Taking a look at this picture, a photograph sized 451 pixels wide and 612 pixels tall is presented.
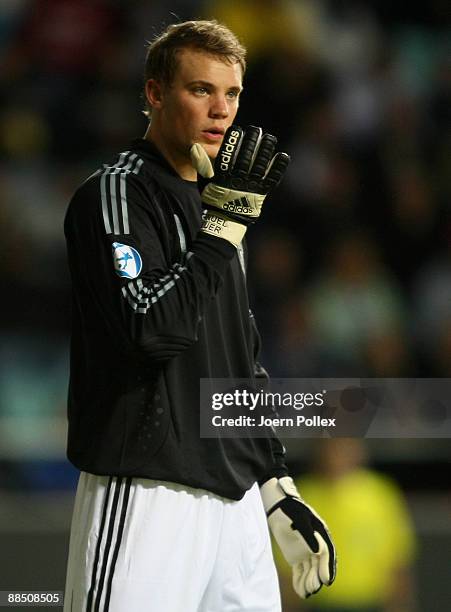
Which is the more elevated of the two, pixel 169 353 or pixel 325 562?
pixel 169 353

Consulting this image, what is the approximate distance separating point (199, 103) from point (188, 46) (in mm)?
147

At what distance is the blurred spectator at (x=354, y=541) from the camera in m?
4.38

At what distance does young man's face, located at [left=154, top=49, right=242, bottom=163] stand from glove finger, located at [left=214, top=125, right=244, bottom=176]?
5.9 inches

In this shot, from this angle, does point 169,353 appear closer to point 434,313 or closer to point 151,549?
point 151,549

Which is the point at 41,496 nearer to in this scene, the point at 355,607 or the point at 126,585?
the point at 355,607

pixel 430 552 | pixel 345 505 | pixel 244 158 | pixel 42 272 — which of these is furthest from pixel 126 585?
pixel 42 272

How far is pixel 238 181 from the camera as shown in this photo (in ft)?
7.97

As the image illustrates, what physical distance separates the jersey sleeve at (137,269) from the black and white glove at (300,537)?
651 mm

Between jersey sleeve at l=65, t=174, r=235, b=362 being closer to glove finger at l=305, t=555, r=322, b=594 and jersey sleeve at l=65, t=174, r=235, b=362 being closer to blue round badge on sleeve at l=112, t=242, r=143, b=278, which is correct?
blue round badge on sleeve at l=112, t=242, r=143, b=278

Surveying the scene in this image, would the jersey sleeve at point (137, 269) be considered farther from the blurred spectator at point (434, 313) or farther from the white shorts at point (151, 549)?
the blurred spectator at point (434, 313)

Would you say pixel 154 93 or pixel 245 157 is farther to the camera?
pixel 154 93

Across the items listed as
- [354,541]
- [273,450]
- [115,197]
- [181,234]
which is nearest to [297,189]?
[354,541]

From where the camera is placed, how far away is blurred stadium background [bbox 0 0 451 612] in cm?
538

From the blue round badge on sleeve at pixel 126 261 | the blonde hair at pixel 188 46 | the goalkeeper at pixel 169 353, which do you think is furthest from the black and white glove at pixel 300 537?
the blonde hair at pixel 188 46
